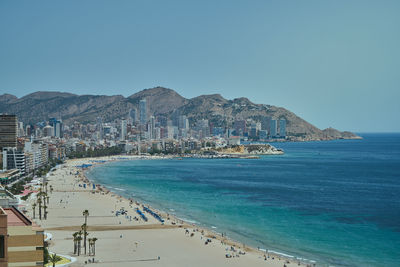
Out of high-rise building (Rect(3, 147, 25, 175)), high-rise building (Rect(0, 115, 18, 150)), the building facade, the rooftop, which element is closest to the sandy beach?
the rooftop

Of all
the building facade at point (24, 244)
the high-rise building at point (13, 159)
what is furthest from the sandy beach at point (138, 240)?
the high-rise building at point (13, 159)

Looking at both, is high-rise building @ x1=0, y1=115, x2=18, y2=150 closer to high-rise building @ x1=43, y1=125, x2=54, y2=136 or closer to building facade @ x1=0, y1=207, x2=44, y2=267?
building facade @ x1=0, y1=207, x2=44, y2=267

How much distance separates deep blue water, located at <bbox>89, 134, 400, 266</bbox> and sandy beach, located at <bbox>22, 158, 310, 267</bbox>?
108 inches

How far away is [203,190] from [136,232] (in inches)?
882

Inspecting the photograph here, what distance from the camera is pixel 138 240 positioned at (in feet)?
93.9

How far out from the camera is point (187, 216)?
123 feet

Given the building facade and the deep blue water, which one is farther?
the deep blue water

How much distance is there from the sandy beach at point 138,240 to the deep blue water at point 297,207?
2734 mm

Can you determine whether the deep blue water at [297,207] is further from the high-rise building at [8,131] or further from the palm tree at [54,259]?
the high-rise building at [8,131]

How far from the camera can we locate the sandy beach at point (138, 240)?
2430 centimetres

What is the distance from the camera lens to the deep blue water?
2798 centimetres

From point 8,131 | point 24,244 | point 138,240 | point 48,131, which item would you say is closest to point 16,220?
point 24,244

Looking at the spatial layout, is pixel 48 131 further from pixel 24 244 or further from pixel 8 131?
pixel 24 244

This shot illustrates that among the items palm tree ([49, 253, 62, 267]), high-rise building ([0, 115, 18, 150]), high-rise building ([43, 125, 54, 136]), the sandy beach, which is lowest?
the sandy beach
